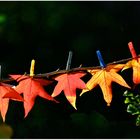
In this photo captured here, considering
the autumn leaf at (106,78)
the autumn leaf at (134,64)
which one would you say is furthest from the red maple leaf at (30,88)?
the autumn leaf at (134,64)

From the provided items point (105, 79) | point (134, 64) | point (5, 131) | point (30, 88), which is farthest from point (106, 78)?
point (5, 131)

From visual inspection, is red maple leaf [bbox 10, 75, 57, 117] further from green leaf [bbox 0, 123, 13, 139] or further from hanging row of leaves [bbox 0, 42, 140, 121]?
green leaf [bbox 0, 123, 13, 139]

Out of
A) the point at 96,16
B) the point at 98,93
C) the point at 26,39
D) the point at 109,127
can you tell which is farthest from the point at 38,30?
the point at 109,127

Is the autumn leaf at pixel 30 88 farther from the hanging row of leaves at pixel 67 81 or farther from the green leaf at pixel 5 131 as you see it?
the green leaf at pixel 5 131

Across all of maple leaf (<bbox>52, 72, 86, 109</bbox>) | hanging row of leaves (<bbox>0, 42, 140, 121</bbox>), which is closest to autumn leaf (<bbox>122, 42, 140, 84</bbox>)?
hanging row of leaves (<bbox>0, 42, 140, 121</bbox>)

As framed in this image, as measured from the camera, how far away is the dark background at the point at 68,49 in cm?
249

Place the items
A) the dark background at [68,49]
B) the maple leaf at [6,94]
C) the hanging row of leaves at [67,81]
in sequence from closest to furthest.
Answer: the maple leaf at [6,94]
the hanging row of leaves at [67,81]
the dark background at [68,49]

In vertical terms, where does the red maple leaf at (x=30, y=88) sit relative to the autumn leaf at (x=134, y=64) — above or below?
below

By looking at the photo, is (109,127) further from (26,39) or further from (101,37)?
(26,39)

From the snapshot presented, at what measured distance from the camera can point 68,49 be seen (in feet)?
8.43

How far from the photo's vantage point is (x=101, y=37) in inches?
101

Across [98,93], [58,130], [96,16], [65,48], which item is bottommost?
[58,130]

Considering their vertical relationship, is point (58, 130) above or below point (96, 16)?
below

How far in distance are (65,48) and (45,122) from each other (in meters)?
0.50
